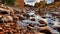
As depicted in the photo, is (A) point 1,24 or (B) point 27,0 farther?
(B) point 27,0

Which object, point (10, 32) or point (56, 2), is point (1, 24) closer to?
point (10, 32)

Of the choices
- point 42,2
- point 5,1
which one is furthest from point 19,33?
point 42,2

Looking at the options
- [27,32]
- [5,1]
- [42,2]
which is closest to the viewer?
[27,32]

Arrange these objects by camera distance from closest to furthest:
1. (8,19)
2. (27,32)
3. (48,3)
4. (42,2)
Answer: (27,32), (8,19), (42,2), (48,3)

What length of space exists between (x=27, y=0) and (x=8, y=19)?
41.7 feet

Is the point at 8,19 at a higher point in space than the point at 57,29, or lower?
higher

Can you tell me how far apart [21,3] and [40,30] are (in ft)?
24.8

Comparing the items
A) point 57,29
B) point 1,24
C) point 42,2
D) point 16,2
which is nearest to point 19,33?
point 1,24

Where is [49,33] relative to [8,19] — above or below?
below

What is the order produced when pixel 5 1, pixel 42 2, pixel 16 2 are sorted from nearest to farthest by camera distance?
1. pixel 5 1
2. pixel 16 2
3. pixel 42 2

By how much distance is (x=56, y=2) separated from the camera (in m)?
17.7

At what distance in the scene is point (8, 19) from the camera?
5125 millimetres

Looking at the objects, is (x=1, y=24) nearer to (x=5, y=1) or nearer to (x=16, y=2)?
(x=5, y=1)

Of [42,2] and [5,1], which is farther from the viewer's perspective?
[42,2]
